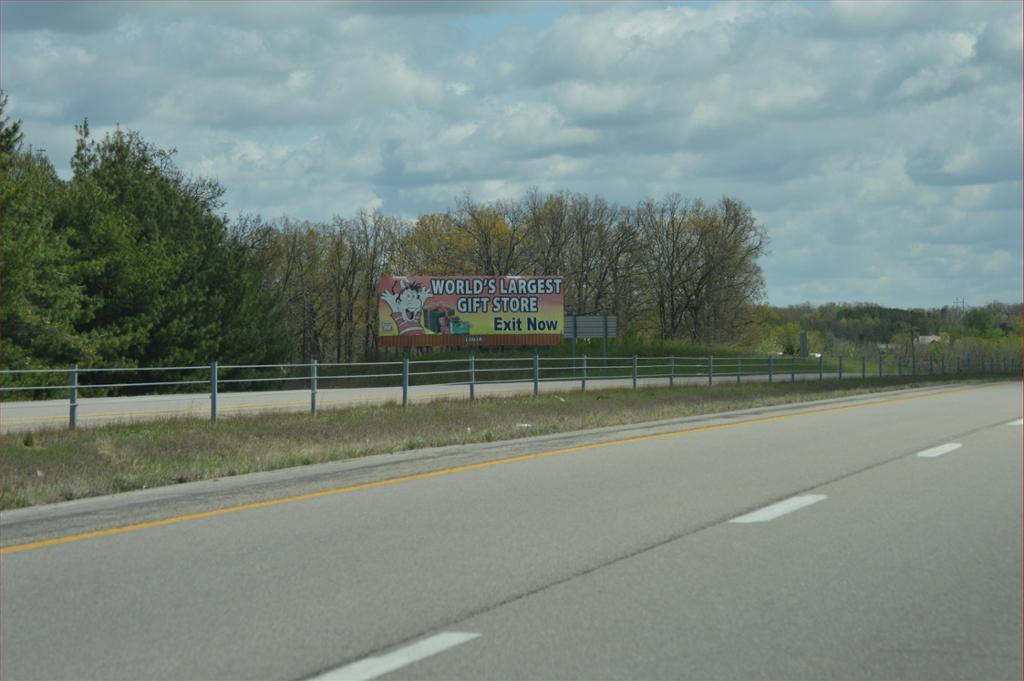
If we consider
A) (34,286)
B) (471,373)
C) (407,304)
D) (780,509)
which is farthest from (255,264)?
(780,509)

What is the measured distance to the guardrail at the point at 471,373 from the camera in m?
35.0

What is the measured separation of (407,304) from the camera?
67.0 metres

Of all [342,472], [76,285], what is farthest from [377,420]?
[76,285]

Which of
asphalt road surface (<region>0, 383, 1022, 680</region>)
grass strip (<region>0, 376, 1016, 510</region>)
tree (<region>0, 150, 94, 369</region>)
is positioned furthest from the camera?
tree (<region>0, 150, 94, 369</region>)

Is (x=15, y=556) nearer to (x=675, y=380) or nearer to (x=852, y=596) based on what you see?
(x=852, y=596)

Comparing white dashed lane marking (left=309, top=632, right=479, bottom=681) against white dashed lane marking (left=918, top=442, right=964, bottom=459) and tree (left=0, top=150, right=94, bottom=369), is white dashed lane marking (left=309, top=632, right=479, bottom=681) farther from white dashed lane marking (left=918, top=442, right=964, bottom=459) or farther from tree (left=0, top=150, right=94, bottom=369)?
tree (left=0, top=150, right=94, bottom=369)

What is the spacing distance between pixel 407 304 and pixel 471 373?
32214 mm

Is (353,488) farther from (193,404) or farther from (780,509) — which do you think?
(193,404)

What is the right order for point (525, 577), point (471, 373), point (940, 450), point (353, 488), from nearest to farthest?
point (525, 577) → point (353, 488) → point (940, 450) → point (471, 373)

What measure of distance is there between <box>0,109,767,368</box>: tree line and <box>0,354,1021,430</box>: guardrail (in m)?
1.24

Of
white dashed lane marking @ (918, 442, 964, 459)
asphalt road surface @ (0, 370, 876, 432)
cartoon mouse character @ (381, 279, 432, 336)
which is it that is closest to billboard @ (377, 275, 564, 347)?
cartoon mouse character @ (381, 279, 432, 336)

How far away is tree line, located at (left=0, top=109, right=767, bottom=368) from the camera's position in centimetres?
4603

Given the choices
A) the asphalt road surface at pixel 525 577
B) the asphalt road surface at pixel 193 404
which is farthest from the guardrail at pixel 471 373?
the asphalt road surface at pixel 525 577

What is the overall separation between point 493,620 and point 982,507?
690 cm
